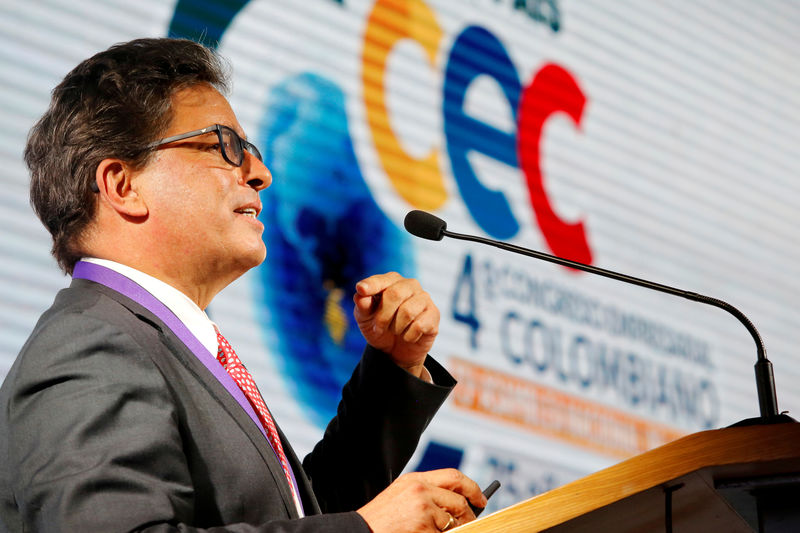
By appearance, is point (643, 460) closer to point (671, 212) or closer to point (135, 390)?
point (135, 390)

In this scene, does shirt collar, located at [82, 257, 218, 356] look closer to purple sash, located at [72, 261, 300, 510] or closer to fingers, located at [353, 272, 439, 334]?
purple sash, located at [72, 261, 300, 510]

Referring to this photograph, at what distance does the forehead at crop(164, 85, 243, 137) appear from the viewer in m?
1.81

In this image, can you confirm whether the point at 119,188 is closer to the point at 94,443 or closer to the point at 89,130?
the point at 89,130

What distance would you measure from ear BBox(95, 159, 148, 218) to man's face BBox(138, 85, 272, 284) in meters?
0.02

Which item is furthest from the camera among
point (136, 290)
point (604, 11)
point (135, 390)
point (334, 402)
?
point (604, 11)

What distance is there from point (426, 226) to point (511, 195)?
237cm

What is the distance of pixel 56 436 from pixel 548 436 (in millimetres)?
2972

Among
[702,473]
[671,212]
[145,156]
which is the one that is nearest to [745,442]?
[702,473]

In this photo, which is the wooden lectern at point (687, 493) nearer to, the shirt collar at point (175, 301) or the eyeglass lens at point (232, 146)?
the shirt collar at point (175, 301)

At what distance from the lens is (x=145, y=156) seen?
1.76 m

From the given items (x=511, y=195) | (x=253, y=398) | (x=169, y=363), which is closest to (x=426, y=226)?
(x=253, y=398)

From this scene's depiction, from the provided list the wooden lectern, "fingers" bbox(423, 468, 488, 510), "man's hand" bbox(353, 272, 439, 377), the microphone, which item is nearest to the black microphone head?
the microphone

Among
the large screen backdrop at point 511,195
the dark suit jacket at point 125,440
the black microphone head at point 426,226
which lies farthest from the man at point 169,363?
the large screen backdrop at point 511,195

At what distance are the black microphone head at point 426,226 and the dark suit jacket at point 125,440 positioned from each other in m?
0.48
